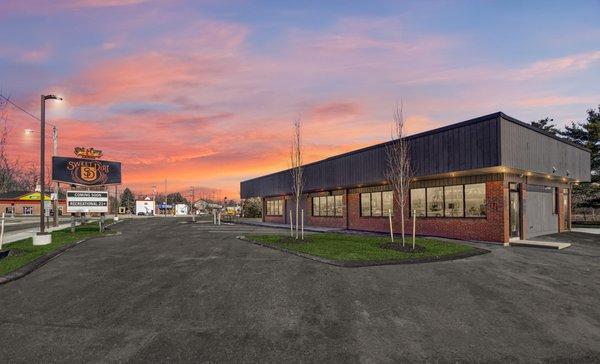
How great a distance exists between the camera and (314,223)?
3497cm

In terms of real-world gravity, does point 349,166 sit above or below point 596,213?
above

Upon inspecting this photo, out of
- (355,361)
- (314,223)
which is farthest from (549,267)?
(314,223)

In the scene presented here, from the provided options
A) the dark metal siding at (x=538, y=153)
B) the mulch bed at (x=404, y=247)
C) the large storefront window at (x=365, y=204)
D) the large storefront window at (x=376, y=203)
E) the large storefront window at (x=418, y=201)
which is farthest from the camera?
the large storefront window at (x=365, y=204)

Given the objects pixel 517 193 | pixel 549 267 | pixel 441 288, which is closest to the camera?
pixel 441 288

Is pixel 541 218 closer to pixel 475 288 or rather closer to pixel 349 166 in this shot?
pixel 349 166

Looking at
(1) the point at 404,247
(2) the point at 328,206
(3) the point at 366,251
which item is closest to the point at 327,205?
(2) the point at 328,206

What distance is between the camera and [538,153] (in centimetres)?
1961

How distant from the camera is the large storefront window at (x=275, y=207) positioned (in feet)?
139

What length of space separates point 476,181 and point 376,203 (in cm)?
858

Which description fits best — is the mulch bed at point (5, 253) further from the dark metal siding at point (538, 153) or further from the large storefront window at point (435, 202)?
the dark metal siding at point (538, 153)

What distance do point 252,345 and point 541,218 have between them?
75.2 feet

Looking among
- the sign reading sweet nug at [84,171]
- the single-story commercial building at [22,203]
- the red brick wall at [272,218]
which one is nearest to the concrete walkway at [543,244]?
the red brick wall at [272,218]

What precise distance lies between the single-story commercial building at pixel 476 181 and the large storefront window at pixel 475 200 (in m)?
0.05

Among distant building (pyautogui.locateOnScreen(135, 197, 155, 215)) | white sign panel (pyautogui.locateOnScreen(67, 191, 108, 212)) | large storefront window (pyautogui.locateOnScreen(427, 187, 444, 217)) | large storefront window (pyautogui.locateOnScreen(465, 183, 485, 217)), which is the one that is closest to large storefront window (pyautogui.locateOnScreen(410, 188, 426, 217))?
large storefront window (pyautogui.locateOnScreen(427, 187, 444, 217))
